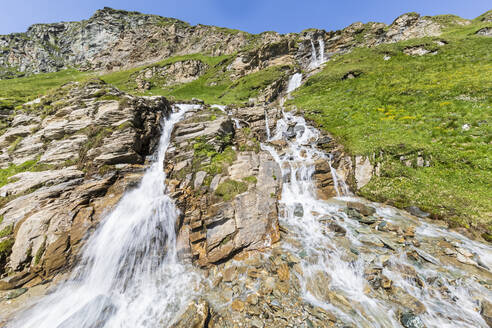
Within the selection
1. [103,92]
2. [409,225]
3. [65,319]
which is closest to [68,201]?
[65,319]

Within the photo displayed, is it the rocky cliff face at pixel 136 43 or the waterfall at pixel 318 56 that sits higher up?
the rocky cliff face at pixel 136 43

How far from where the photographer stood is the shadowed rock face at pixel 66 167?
7684 millimetres

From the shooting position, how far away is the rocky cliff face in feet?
166

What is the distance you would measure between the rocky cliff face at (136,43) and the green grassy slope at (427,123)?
28.9 meters

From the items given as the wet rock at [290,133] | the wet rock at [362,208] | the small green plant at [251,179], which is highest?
the wet rock at [290,133]

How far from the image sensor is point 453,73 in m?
19.7

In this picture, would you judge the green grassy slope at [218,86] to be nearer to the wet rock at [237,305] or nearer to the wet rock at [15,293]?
the wet rock at [15,293]

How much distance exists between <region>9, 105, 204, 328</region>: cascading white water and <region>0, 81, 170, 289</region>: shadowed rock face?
1058 mm

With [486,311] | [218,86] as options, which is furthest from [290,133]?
[218,86]

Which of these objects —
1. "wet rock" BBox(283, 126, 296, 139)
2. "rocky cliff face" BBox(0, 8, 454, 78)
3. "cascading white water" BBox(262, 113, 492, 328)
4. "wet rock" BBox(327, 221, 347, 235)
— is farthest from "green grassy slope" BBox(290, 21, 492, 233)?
"rocky cliff face" BBox(0, 8, 454, 78)

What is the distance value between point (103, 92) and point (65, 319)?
59.1ft

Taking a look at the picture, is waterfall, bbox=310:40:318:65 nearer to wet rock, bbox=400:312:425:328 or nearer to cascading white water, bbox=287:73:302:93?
cascading white water, bbox=287:73:302:93

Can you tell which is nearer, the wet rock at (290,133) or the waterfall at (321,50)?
the wet rock at (290,133)

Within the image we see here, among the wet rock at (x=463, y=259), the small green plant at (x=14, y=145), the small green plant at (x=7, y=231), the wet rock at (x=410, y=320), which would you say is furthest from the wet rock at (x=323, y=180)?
the small green plant at (x=14, y=145)
